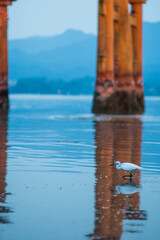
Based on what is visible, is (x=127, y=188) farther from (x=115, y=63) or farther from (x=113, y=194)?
(x=115, y=63)

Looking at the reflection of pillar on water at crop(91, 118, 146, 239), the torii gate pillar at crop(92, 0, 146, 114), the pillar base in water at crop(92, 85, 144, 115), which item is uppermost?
the torii gate pillar at crop(92, 0, 146, 114)

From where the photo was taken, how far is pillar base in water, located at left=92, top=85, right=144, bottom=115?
4019cm

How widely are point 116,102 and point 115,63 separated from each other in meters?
2.91

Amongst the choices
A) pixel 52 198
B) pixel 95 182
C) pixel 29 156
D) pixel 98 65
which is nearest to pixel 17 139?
pixel 29 156

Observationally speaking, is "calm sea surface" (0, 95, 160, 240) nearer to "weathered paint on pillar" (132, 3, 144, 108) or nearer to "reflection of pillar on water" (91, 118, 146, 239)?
"reflection of pillar on water" (91, 118, 146, 239)

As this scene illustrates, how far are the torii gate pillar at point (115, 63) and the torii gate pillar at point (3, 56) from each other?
772 centimetres

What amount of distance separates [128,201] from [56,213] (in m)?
1.27

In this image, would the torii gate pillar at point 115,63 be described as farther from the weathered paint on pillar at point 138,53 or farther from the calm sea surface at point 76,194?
the calm sea surface at point 76,194

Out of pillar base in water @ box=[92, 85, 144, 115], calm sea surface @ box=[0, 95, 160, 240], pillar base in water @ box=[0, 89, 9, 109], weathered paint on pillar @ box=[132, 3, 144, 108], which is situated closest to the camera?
calm sea surface @ box=[0, 95, 160, 240]

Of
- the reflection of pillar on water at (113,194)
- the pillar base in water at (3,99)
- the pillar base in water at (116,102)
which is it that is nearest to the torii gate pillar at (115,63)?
the pillar base in water at (116,102)

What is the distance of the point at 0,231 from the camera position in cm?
739

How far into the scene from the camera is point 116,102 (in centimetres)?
4081

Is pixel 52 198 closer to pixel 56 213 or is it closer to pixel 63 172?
pixel 56 213

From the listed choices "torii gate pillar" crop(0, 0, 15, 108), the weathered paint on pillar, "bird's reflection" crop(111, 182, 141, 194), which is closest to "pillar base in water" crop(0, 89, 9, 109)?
"torii gate pillar" crop(0, 0, 15, 108)
